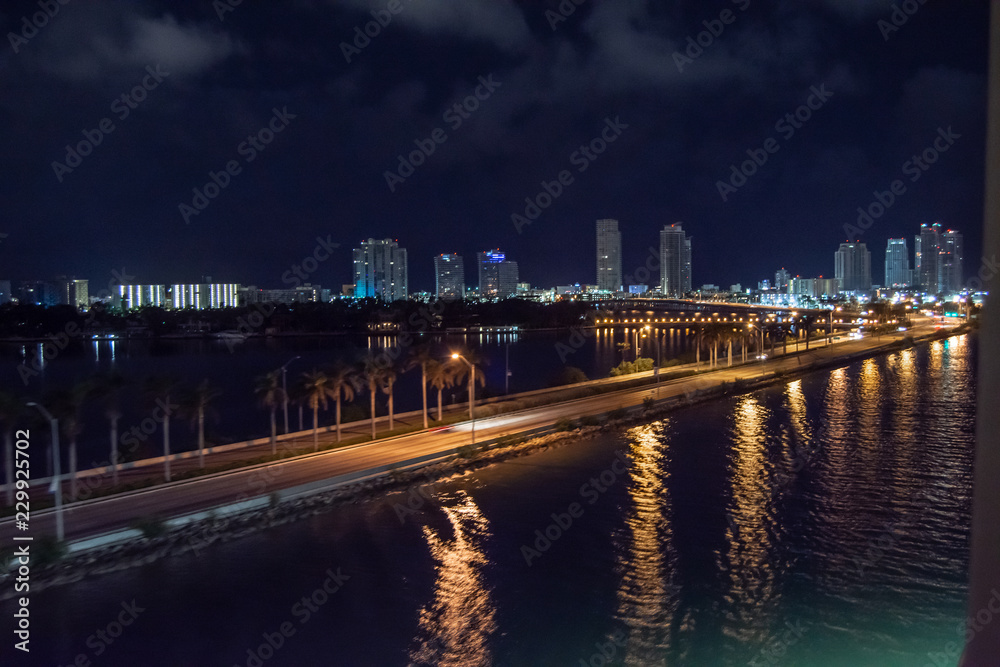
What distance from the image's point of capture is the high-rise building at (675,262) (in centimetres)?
15850

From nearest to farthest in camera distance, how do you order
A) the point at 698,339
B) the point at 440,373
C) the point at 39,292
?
the point at 440,373 → the point at 698,339 → the point at 39,292

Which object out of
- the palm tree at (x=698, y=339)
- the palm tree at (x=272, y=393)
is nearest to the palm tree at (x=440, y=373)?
the palm tree at (x=272, y=393)

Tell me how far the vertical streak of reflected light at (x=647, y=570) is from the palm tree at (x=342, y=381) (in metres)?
7.22

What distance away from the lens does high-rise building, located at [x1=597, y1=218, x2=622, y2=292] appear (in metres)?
163

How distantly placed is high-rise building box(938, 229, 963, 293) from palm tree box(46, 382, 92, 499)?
545 feet

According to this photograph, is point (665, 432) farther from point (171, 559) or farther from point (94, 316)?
point (94, 316)

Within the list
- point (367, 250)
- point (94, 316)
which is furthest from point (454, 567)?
point (367, 250)

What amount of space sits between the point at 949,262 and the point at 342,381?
543ft

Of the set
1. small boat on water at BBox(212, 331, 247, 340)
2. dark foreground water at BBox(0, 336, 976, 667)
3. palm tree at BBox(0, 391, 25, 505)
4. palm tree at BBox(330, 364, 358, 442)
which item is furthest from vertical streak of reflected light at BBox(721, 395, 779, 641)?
small boat on water at BBox(212, 331, 247, 340)

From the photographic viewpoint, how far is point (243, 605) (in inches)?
352

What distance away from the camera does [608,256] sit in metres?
166

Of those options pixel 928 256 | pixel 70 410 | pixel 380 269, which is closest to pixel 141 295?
pixel 380 269

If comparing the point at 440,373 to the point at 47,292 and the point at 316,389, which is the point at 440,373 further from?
the point at 47,292

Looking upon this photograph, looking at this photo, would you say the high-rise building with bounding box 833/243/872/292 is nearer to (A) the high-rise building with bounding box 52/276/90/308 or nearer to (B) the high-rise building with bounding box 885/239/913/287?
(B) the high-rise building with bounding box 885/239/913/287
